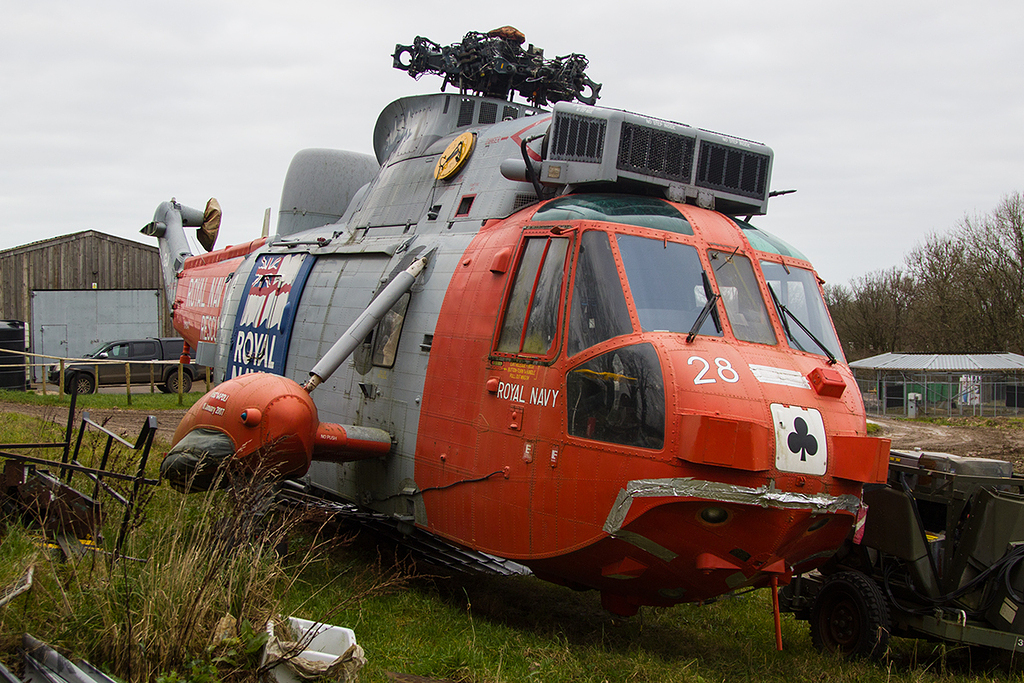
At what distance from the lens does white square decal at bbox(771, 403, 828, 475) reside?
17.6 feet

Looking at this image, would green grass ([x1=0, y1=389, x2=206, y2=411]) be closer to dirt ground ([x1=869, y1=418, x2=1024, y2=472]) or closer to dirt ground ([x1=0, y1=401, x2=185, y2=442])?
dirt ground ([x1=0, y1=401, x2=185, y2=442])

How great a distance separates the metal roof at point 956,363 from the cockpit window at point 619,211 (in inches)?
1354

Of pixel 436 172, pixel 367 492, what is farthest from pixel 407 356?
pixel 436 172

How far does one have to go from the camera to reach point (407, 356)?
777 centimetres

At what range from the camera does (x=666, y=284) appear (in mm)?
6195

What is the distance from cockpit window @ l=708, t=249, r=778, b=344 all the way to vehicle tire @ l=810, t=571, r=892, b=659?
2215 millimetres

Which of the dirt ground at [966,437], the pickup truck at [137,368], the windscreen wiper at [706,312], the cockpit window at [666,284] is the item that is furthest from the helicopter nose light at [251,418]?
the pickup truck at [137,368]

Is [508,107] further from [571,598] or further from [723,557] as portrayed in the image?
[723,557]

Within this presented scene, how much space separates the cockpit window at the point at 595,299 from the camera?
5.94 metres

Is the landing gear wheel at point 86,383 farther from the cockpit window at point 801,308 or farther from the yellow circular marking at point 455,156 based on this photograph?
the cockpit window at point 801,308

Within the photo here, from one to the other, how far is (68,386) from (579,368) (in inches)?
912

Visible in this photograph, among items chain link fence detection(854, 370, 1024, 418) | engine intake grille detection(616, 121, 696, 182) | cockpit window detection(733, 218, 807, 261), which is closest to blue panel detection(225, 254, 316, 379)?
engine intake grille detection(616, 121, 696, 182)

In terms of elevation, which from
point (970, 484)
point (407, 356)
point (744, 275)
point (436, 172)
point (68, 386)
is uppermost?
point (436, 172)

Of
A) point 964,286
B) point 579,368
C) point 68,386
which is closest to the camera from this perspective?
point 579,368
